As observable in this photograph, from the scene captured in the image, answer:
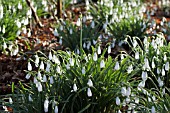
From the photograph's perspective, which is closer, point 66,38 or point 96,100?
point 96,100

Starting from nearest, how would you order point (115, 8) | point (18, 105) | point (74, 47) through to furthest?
1. point (18, 105)
2. point (74, 47)
3. point (115, 8)

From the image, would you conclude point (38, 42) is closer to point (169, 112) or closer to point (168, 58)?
point (168, 58)

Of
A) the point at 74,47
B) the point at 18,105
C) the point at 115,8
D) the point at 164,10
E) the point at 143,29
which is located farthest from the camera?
the point at 164,10

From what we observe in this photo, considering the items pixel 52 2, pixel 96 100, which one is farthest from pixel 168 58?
pixel 52 2

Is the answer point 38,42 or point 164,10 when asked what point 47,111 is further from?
point 164,10

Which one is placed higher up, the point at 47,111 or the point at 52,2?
the point at 52,2

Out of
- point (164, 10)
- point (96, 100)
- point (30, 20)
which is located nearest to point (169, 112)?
point (96, 100)

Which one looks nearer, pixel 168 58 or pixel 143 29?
pixel 168 58

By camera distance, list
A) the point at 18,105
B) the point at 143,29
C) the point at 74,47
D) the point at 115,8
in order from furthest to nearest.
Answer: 1. the point at 115,8
2. the point at 143,29
3. the point at 74,47
4. the point at 18,105

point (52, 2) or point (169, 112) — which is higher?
point (52, 2)

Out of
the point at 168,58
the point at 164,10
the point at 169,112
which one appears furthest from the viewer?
the point at 164,10
